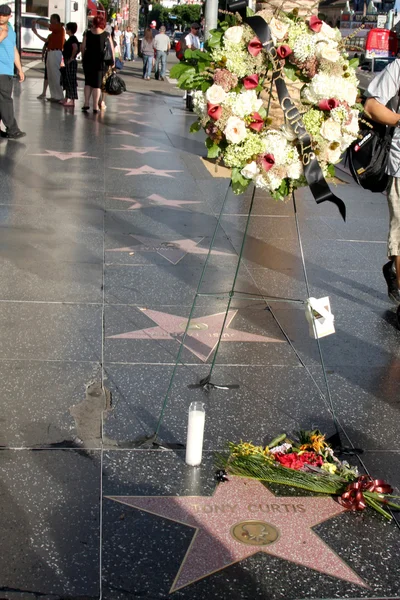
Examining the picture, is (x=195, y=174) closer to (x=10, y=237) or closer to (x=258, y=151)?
(x=10, y=237)

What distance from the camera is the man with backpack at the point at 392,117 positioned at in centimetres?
564

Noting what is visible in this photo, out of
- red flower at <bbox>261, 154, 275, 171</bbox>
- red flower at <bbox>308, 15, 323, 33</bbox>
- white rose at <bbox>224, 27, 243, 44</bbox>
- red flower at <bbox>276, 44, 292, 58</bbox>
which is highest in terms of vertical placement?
red flower at <bbox>308, 15, 323, 33</bbox>

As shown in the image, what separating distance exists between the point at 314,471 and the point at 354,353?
5.88 ft

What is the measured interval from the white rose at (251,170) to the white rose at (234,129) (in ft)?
0.52

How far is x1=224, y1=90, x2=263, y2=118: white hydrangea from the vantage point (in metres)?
4.02

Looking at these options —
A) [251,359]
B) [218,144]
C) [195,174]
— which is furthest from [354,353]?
[195,174]

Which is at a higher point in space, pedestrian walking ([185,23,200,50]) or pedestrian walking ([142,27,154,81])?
pedestrian walking ([185,23,200,50])

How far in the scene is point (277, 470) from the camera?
3.90m

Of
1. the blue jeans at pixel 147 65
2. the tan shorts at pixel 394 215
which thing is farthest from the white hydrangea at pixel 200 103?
the blue jeans at pixel 147 65

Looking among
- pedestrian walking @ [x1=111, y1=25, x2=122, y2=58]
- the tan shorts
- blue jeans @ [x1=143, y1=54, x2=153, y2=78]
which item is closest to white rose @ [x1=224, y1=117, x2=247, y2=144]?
the tan shorts

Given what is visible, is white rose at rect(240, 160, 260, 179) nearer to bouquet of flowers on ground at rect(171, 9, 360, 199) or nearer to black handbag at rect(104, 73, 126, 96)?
bouquet of flowers on ground at rect(171, 9, 360, 199)

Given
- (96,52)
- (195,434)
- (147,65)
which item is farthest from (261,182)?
(147,65)

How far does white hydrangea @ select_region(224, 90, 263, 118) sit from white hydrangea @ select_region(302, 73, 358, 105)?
0.29m

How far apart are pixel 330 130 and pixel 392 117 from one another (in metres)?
1.72
